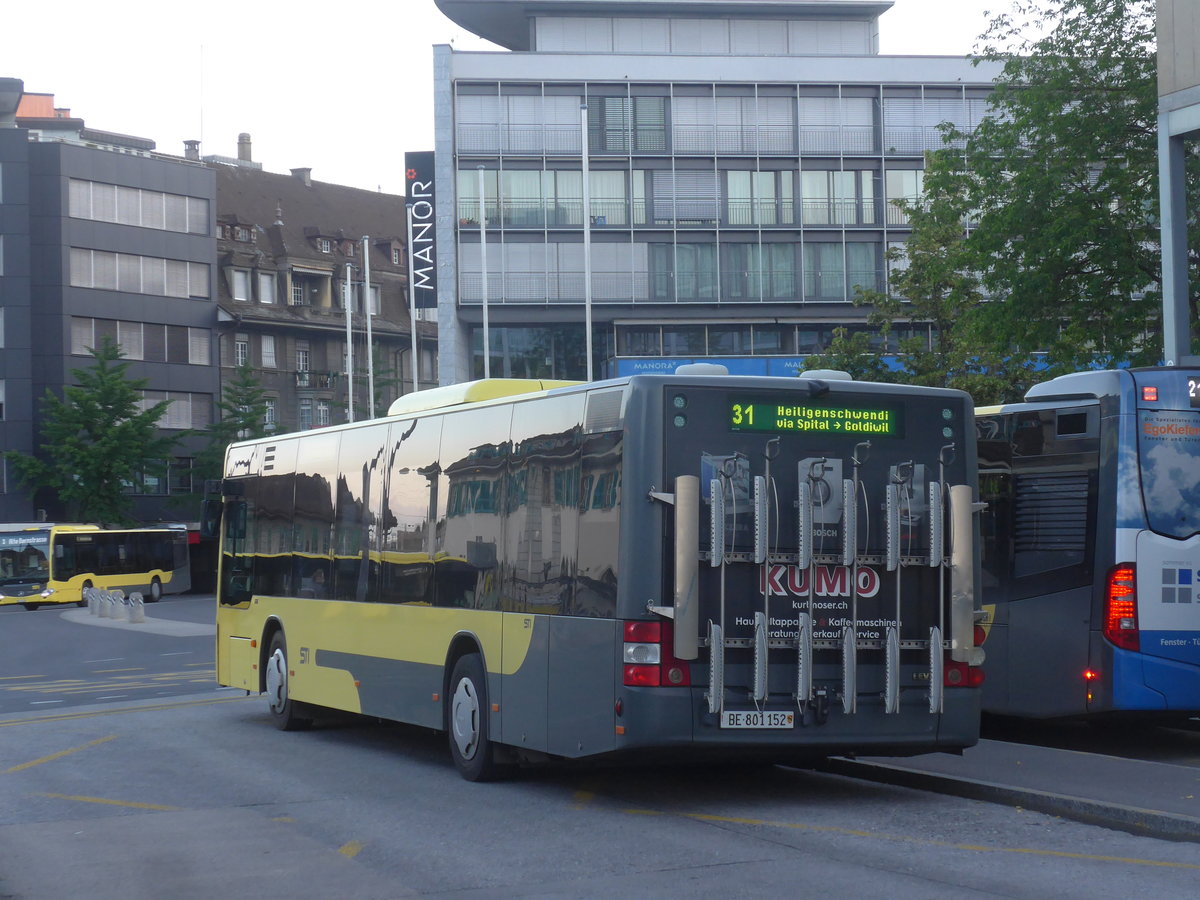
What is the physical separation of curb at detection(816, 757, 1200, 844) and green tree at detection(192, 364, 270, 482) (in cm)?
6803

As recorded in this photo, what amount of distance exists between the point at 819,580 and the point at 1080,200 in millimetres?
17282

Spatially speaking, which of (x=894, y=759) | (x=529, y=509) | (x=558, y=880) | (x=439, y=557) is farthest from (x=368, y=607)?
(x=558, y=880)

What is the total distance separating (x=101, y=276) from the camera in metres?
77.9

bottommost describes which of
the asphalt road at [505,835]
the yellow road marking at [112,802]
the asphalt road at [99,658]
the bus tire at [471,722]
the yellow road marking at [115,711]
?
the asphalt road at [99,658]

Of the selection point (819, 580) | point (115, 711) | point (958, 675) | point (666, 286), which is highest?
point (666, 286)

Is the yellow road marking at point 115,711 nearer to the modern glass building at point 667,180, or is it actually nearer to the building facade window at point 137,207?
the modern glass building at point 667,180

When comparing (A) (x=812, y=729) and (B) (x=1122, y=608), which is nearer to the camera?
(A) (x=812, y=729)

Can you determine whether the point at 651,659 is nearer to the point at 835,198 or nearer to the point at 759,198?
the point at 759,198

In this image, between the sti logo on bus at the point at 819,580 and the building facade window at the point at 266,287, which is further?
the building facade window at the point at 266,287

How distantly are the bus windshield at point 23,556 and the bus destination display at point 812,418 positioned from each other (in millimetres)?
57655

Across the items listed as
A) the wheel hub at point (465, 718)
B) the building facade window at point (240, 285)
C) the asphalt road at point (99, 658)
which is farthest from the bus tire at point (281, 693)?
the building facade window at point (240, 285)

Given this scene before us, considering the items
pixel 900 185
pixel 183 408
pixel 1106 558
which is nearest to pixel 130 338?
pixel 183 408

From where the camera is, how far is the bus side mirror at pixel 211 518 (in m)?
18.3

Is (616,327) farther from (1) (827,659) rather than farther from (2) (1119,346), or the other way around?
(1) (827,659)
